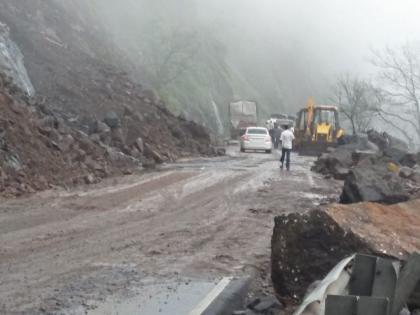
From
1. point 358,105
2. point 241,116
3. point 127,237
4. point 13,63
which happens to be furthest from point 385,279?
point 358,105

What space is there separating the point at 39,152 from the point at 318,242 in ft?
39.5

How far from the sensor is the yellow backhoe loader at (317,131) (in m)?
39.8

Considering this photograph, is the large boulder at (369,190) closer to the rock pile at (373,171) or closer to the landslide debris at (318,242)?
the rock pile at (373,171)

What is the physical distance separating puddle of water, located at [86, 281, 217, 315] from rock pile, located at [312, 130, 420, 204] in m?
6.59

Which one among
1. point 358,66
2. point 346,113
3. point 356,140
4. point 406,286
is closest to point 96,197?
point 406,286

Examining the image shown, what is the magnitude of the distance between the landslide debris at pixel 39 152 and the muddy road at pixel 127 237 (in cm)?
80

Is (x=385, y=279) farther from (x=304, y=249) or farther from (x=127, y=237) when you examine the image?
(x=127, y=237)

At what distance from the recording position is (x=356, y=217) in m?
7.36

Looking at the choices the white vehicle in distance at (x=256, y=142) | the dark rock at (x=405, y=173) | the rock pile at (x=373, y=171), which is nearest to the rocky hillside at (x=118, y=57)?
the white vehicle in distance at (x=256, y=142)

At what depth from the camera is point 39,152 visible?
58.0ft

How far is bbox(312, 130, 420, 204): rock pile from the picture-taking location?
14.1 m

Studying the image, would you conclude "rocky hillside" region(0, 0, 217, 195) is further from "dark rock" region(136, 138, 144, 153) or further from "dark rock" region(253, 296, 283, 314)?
"dark rock" region(253, 296, 283, 314)

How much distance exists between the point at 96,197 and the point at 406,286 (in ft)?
33.6

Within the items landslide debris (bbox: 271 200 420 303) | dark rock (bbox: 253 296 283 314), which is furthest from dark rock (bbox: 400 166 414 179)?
dark rock (bbox: 253 296 283 314)
